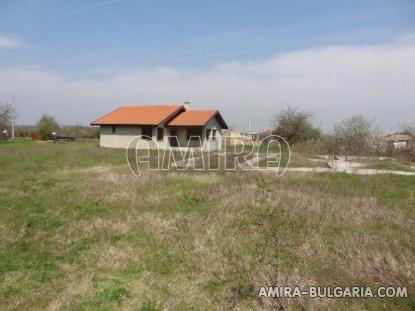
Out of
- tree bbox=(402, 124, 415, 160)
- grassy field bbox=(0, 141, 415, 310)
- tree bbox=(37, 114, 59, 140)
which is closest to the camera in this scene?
grassy field bbox=(0, 141, 415, 310)

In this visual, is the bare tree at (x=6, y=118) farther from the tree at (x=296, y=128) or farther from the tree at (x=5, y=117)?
the tree at (x=296, y=128)

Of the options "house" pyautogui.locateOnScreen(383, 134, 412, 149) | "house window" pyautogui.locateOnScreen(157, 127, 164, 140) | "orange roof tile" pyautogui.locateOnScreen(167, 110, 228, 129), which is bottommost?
"house" pyautogui.locateOnScreen(383, 134, 412, 149)

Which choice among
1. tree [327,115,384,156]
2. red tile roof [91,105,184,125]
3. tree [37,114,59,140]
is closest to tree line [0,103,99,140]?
tree [37,114,59,140]

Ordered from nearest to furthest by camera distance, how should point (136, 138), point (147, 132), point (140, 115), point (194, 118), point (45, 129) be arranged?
point (194, 118) → point (147, 132) → point (136, 138) → point (140, 115) → point (45, 129)

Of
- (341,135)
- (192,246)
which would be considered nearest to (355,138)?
(341,135)

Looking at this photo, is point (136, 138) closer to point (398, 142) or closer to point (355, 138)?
point (355, 138)

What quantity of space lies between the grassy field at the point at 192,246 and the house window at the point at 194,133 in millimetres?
15009

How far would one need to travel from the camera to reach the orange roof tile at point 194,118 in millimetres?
23125

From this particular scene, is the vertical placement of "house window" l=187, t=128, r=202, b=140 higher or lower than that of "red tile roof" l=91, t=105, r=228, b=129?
lower

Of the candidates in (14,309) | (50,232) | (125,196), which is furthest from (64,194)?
(14,309)

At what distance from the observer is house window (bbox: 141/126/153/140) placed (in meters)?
24.2

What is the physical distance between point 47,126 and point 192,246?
39.9 metres

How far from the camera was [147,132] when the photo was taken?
2439cm

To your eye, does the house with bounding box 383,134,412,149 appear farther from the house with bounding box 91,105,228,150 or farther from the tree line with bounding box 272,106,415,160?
the house with bounding box 91,105,228,150
